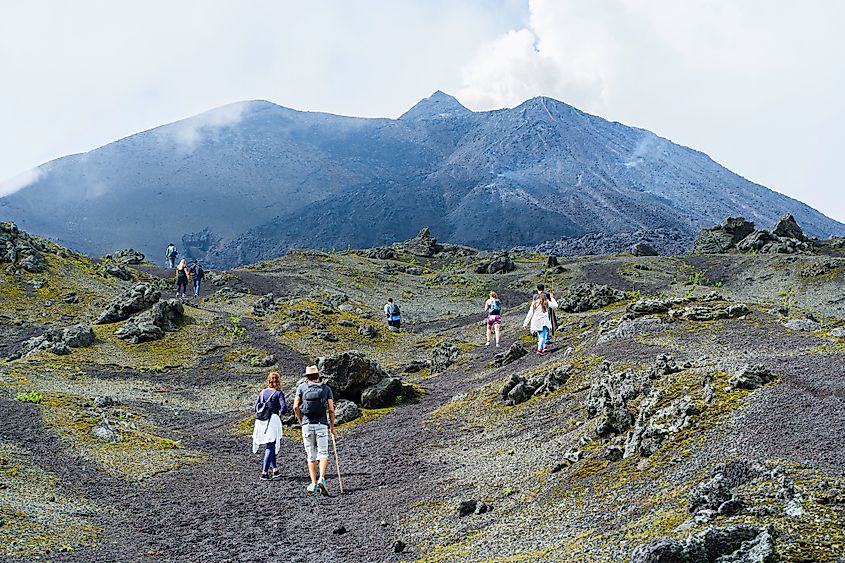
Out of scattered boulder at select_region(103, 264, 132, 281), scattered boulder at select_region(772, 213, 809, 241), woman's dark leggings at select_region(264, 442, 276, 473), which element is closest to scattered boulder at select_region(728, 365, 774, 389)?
woman's dark leggings at select_region(264, 442, 276, 473)

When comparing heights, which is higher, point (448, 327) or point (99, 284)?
point (99, 284)

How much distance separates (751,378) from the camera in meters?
10.4

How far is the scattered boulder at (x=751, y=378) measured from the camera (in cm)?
1038

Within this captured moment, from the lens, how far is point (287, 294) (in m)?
54.9

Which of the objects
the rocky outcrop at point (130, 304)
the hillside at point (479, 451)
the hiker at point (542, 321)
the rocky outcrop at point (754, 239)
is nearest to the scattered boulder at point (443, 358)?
the hillside at point (479, 451)

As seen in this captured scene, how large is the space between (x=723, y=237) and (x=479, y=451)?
72.7m

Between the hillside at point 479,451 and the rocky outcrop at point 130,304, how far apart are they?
4.38 meters

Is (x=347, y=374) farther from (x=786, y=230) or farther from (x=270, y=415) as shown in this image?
(x=786, y=230)

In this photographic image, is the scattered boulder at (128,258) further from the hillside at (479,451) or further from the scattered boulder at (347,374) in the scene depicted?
the scattered boulder at (347,374)

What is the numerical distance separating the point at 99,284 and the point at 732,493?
162 ft

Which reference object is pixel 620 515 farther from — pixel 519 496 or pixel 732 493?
pixel 519 496

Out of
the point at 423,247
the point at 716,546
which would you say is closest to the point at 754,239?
the point at 423,247

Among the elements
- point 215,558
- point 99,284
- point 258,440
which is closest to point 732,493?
point 215,558

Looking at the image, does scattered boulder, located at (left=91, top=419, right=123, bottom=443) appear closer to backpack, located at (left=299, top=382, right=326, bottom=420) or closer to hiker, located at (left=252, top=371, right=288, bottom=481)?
hiker, located at (left=252, top=371, right=288, bottom=481)
